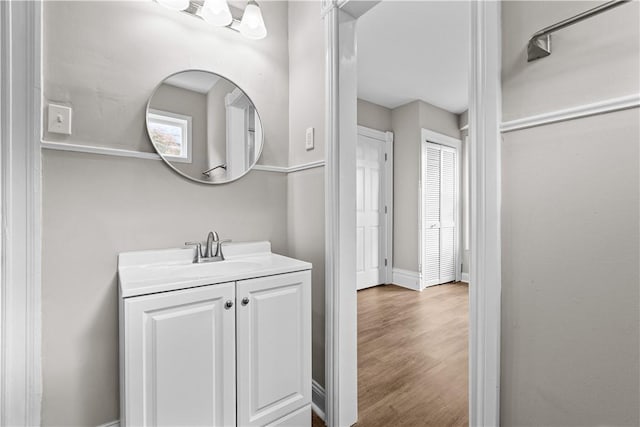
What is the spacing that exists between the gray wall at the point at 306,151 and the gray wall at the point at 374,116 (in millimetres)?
2181

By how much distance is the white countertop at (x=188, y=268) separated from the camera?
3.57 ft

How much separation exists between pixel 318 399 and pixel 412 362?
0.81 metres

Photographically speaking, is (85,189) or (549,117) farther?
(85,189)

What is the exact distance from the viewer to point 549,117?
785mm

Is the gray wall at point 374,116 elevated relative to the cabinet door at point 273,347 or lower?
elevated

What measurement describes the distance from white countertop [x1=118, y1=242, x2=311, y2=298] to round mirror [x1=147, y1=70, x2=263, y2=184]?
400 mm

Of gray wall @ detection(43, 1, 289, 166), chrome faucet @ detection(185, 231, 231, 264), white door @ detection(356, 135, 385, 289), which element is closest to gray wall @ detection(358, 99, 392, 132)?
white door @ detection(356, 135, 385, 289)

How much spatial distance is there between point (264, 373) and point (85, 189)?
1087 mm

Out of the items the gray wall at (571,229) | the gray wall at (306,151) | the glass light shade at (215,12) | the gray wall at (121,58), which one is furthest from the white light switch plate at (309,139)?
the gray wall at (571,229)

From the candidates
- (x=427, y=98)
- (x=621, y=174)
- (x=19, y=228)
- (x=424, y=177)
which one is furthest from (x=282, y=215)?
(x=427, y=98)

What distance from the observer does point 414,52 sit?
8.93ft

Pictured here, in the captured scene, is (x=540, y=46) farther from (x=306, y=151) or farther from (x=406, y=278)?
(x=406, y=278)

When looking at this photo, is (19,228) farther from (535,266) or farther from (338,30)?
(535,266)

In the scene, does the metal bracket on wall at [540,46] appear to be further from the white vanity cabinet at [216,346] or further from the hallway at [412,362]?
the hallway at [412,362]
